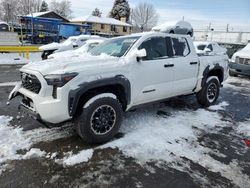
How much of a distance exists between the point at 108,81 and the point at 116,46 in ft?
4.03

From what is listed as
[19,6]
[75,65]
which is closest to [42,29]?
[75,65]

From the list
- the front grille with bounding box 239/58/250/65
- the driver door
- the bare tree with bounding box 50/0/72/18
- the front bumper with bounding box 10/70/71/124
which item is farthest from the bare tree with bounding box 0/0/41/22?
the front bumper with bounding box 10/70/71/124

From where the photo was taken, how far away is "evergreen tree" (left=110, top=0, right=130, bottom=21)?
199 feet

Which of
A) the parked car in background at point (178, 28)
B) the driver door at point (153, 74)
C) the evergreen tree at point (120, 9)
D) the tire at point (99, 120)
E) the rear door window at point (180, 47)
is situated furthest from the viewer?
the evergreen tree at point (120, 9)

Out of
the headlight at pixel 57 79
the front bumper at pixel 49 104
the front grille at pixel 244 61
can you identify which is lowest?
the front bumper at pixel 49 104

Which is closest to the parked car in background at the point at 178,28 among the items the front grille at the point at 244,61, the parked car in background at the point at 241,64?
the parked car in background at the point at 241,64

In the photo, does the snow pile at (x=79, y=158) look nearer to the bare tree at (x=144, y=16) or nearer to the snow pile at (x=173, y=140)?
the snow pile at (x=173, y=140)

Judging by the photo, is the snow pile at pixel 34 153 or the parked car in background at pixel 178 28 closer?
the snow pile at pixel 34 153

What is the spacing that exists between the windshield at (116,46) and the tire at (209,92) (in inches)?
99.5

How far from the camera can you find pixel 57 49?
13758mm

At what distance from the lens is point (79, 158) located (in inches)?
128

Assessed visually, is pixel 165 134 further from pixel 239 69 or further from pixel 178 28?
pixel 178 28

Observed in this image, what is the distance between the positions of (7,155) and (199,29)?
136 ft

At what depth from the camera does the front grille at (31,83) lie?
3.30 meters
